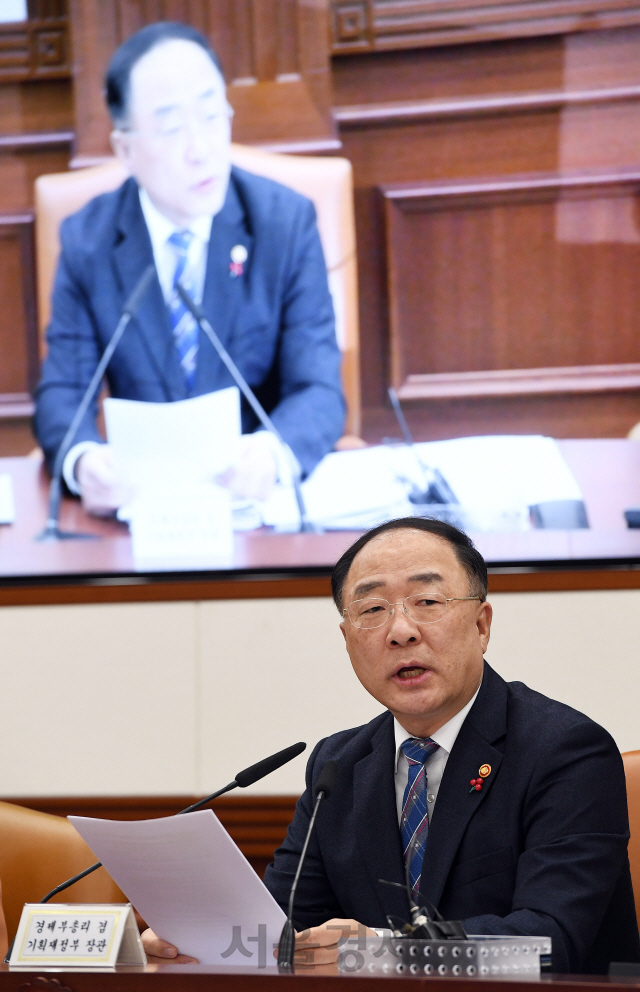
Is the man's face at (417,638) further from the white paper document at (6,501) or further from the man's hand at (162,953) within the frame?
the white paper document at (6,501)

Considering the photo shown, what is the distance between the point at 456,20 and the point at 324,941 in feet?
7.18

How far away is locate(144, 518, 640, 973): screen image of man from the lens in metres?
1.38

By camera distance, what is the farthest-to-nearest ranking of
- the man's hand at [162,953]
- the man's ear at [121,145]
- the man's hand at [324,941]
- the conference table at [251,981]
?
the man's ear at [121,145] → the man's hand at [162,953] → the man's hand at [324,941] → the conference table at [251,981]

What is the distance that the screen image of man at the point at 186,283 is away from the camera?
259cm

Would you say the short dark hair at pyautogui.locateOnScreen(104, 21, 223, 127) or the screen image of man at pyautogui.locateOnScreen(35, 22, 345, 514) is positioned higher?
the short dark hair at pyautogui.locateOnScreen(104, 21, 223, 127)

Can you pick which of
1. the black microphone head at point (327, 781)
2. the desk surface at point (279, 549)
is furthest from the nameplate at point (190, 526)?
the black microphone head at point (327, 781)

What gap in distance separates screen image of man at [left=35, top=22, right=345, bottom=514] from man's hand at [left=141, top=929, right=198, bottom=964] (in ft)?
4.45

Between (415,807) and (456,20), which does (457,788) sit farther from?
(456,20)

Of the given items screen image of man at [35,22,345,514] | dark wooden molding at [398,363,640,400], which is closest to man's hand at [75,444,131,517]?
screen image of man at [35,22,345,514]

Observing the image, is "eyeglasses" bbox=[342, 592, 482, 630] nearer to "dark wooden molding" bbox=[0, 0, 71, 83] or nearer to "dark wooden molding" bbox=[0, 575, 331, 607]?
"dark wooden molding" bbox=[0, 575, 331, 607]

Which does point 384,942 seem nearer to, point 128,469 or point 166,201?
point 128,469

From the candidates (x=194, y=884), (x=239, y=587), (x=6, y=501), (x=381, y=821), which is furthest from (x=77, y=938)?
(x=6, y=501)

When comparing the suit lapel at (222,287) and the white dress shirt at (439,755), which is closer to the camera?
the white dress shirt at (439,755)

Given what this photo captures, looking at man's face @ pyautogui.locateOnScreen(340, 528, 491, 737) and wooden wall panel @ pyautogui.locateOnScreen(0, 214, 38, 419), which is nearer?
man's face @ pyautogui.locateOnScreen(340, 528, 491, 737)
